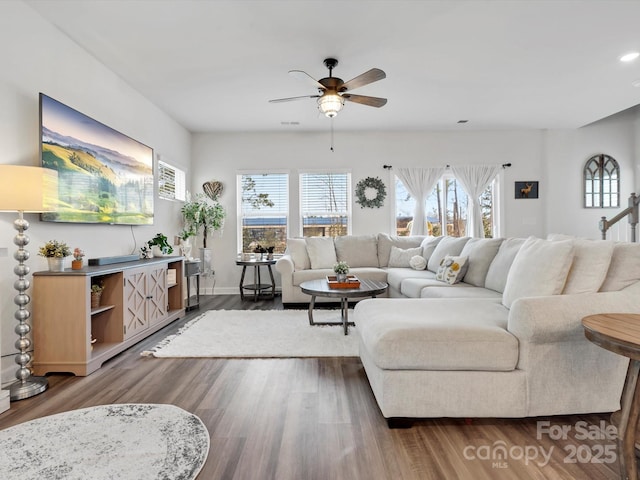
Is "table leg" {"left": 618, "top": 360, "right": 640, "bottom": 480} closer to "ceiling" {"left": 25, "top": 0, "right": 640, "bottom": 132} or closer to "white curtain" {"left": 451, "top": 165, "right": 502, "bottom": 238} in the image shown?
"ceiling" {"left": 25, "top": 0, "right": 640, "bottom": 132}

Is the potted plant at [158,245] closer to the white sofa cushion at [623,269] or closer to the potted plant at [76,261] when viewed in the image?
the potted plant at [76,261]

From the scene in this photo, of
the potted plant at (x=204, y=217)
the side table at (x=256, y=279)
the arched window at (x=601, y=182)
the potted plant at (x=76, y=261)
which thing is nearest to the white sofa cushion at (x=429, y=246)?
the side table at (x=256, y=279)

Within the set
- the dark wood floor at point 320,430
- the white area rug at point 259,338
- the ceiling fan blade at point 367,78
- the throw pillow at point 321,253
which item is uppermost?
the ceiling fan blade at point 367,78

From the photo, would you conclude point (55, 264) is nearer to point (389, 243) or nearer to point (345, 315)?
point (345, 315)

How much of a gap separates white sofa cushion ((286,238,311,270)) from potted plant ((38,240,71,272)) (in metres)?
2.85

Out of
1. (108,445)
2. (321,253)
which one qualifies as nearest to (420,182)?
(321,253)

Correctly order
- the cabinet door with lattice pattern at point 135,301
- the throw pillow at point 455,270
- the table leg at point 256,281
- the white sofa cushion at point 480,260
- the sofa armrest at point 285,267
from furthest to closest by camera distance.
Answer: the table leg at point 256,281 → the sofa armrest at point 285,267 → the throw pillow at point 455,270 → the white sofa cushion at point 480,260 → the cabinet door with lattice pattern at point 135,301

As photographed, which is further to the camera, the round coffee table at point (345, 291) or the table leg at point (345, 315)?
the table leg at point (345, 315)

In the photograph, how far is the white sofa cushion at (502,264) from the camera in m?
3.08

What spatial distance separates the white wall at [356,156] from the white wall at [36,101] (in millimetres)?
1906

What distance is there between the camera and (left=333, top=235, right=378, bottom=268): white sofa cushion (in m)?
5.23

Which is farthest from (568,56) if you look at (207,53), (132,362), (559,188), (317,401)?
(132,362)

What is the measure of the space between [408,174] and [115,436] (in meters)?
5.39

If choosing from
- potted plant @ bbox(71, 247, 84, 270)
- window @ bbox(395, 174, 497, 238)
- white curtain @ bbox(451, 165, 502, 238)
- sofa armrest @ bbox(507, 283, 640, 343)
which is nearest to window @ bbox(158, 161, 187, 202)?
potted plant @ bbox(71, 247, 84, 270)
